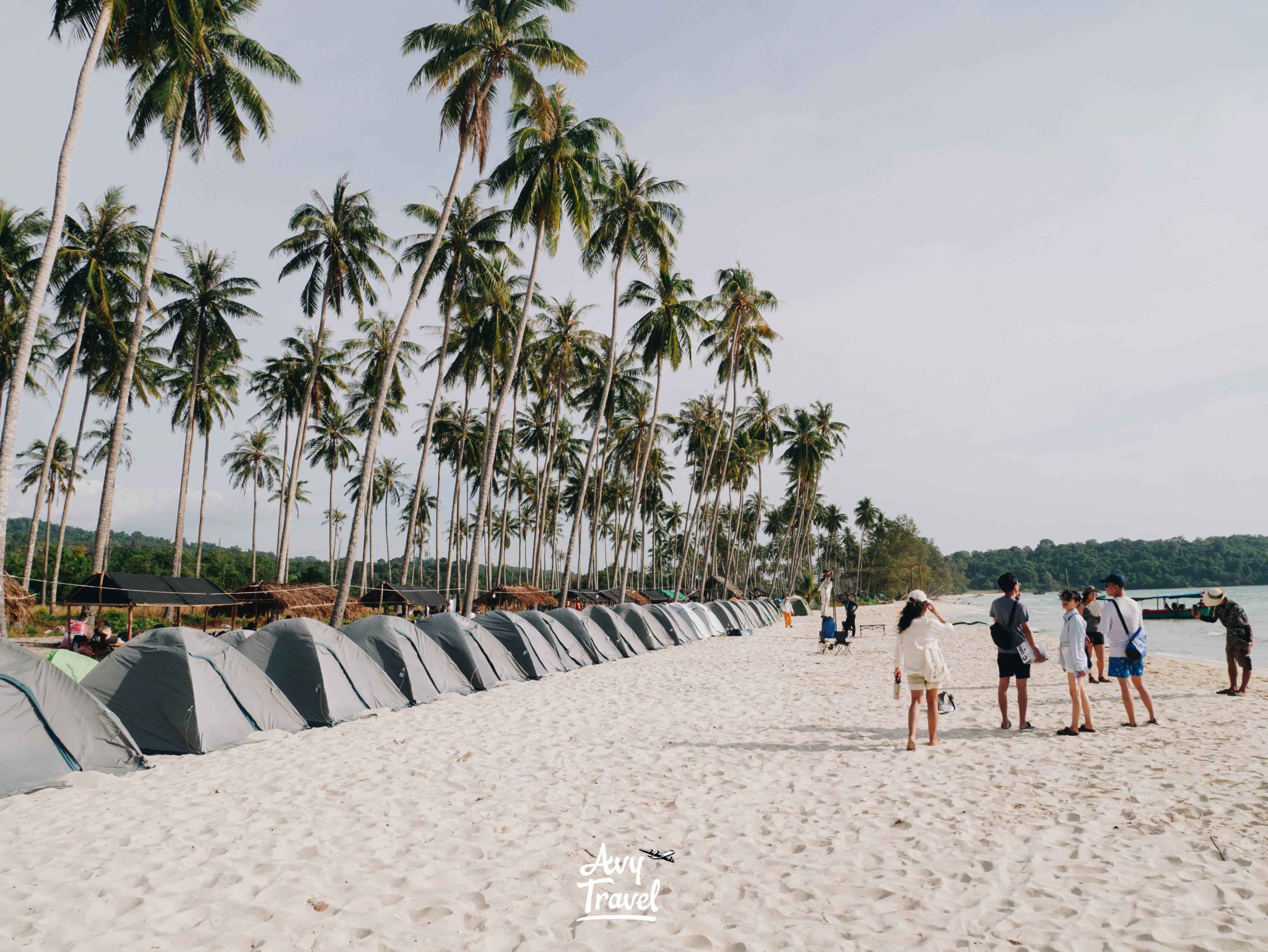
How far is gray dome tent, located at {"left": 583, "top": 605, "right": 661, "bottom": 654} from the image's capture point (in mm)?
18531

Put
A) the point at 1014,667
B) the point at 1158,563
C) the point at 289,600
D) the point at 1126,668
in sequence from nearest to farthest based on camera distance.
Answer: the point at 1014,667, the point at 1126,668, the point at 289,600, the point at 1158,563

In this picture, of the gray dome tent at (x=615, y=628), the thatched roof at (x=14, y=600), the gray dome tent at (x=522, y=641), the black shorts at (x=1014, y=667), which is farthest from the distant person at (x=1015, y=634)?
the thatched roof at (x=14, y=600)

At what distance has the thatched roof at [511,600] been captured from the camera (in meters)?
A: 34.2

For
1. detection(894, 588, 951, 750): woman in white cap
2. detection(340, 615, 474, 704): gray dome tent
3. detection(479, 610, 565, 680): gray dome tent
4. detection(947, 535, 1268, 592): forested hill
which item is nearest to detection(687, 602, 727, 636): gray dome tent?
detection(479, 610, 565, 680): gray dome tent

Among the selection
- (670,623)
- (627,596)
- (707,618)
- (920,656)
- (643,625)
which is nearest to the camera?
(920,656)

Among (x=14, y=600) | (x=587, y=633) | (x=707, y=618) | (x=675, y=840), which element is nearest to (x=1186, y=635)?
(x=707, y=618)

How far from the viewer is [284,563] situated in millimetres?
29984

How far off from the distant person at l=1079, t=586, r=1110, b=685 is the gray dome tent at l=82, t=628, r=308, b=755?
11.2 meters

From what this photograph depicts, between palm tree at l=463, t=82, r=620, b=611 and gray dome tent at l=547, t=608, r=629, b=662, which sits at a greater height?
palm tree at l=463, t=82, r=620, b=611

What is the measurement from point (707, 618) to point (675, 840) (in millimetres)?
22242

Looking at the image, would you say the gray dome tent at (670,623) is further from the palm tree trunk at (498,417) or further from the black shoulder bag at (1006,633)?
the black shoulder bag at (1006,633)

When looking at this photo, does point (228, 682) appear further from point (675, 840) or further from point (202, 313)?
point (202, 313)

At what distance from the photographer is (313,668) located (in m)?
9.37

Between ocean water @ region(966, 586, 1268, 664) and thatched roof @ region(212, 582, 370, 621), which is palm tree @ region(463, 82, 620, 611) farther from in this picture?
ocean water @ region(966, 586, 1268, 664)
